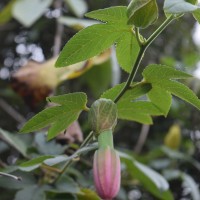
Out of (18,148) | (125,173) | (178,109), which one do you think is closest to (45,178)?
(18,148)

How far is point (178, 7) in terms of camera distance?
495 mm

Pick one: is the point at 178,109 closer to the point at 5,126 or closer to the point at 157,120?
the point at 157,120

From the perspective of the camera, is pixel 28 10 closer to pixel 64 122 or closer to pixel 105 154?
pixel 64 122

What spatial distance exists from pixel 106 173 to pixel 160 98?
0.16m

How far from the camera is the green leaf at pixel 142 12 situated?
499 mm

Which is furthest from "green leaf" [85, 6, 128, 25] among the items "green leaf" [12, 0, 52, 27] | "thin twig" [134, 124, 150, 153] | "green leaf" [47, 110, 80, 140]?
"thin twig" [134, 124, 150, 153]

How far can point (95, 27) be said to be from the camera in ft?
1.78

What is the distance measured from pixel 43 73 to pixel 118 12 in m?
0.51

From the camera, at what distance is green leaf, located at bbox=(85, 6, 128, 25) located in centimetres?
53

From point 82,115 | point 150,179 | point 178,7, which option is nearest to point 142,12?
point 178,7

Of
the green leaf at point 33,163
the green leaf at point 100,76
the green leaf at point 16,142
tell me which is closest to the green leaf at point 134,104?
the green leaf at point 33,163

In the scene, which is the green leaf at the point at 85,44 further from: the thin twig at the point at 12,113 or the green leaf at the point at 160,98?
the thin twig at the point at 12,113

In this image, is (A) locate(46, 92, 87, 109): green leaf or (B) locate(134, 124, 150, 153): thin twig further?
(B) locate(134, 124, 150, 153): thin twig

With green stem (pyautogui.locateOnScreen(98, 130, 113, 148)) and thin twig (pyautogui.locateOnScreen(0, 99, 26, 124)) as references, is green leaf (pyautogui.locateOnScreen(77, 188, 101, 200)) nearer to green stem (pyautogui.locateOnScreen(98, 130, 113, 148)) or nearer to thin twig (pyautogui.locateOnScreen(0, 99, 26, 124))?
green stem (pyautogui.locateOnScreen(98, 130, 113, 148))
